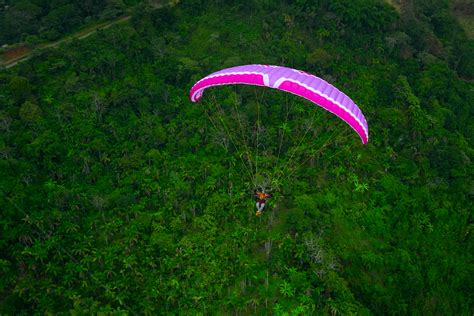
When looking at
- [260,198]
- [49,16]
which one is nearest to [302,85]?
[260,198]

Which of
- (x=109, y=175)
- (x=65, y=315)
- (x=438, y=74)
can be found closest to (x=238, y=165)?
(x=109, y=175)

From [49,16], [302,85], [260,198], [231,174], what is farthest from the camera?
[49,16]

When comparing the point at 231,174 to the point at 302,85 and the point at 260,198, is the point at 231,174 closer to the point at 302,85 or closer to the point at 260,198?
the point at 260,198

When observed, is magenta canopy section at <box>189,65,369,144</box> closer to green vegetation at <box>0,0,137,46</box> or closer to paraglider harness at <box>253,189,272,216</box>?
paraglider harness at <box>253,189,272,216</box>

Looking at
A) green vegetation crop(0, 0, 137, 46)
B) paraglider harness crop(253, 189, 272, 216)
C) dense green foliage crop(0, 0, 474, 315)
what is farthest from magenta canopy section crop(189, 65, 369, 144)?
green vegetation crop(0, 0, 137, 46)

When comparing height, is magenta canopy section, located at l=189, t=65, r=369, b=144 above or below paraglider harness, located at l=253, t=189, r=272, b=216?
above

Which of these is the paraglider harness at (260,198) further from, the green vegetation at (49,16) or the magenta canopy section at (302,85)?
the green vegetation at (49,16)
